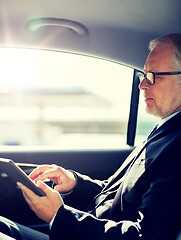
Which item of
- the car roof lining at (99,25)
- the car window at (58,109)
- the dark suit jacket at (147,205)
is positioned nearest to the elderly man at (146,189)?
the dark suit jacket at (147,205)

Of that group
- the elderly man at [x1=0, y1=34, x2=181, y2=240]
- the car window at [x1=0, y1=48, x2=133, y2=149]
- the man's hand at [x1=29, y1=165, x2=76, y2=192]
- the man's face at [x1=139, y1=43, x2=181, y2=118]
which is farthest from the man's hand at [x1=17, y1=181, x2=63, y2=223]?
the car window at [x1=0, y1=48, x2=133, y2=149]

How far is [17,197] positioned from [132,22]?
4.55 feet

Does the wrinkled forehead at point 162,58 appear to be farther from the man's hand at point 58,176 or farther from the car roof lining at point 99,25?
the man's hand at point 58,176

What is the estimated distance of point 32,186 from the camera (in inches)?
45.6

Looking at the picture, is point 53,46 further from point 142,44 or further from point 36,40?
point 142,44

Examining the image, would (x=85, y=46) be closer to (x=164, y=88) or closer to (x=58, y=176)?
(x=164, y=88)

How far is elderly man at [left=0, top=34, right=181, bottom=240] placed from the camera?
1.00 m

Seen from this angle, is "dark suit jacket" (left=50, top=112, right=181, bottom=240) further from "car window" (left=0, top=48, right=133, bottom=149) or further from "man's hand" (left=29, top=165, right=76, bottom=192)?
"car window" (left=0, top=48, right=133, bottom=149)

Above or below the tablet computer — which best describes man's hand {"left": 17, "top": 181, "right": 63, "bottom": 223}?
below

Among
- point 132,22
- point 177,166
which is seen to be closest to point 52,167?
point 177,166

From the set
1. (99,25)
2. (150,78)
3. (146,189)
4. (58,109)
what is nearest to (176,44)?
(150,78)

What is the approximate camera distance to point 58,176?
1.64 metres

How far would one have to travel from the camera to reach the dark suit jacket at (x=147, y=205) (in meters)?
0.98

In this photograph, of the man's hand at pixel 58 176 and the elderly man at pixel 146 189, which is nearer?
the elderly man at pixel 146 189
